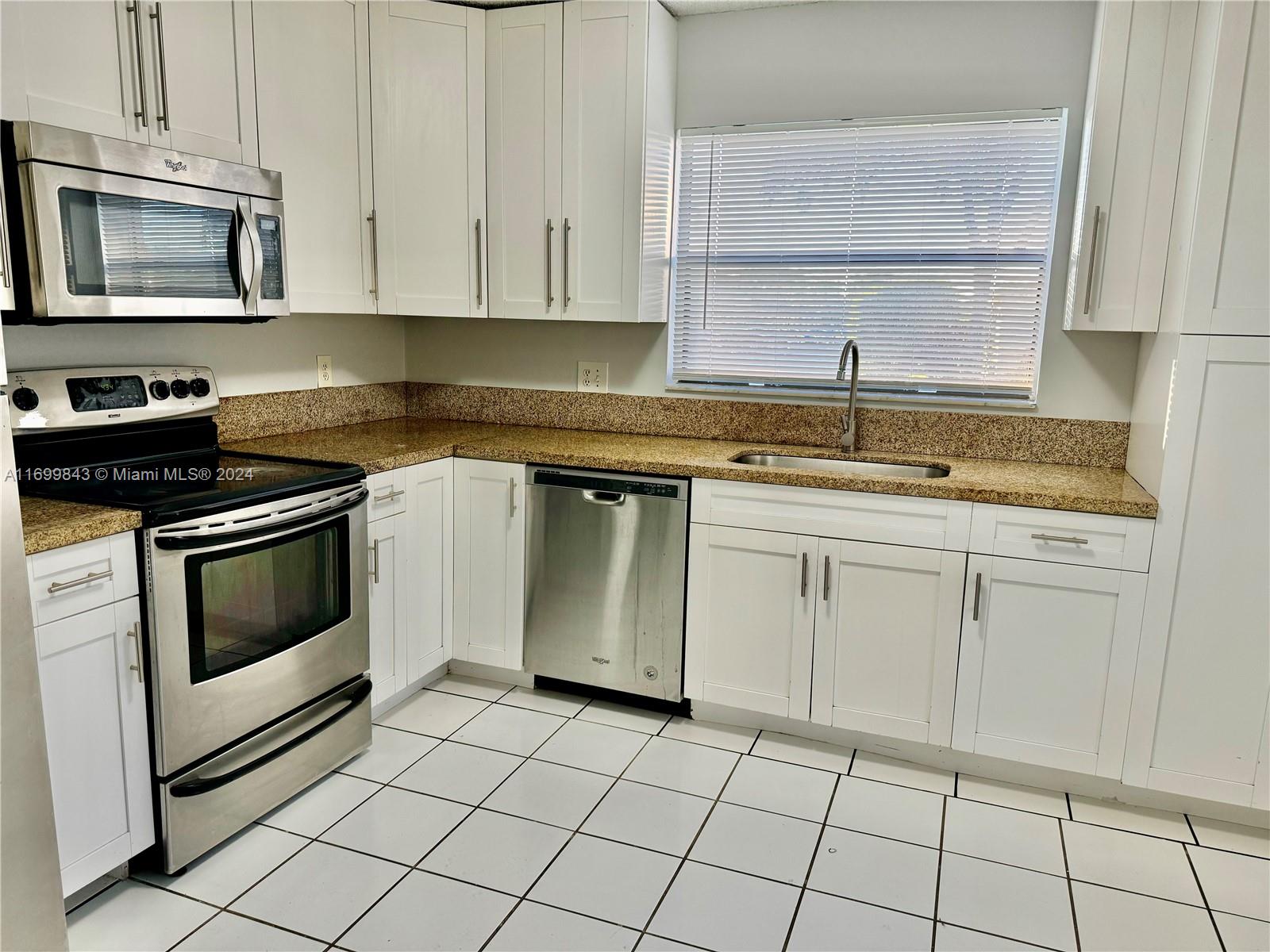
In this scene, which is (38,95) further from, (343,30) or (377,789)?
(377,789)

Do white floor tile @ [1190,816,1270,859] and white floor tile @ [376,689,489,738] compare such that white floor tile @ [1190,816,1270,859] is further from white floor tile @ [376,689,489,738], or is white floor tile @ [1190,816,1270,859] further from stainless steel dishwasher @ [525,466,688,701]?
white floor tile @ [376,689,489,738]

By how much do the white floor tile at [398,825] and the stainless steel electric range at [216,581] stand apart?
198 millimetres

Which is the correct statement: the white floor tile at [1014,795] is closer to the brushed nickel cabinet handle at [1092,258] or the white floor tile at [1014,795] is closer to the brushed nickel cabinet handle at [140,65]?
the brushed nickel cabinet handle at [1092,258]

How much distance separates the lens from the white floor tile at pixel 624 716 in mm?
2896

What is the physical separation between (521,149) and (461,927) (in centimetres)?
246

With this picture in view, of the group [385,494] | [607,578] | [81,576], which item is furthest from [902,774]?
[81,576]

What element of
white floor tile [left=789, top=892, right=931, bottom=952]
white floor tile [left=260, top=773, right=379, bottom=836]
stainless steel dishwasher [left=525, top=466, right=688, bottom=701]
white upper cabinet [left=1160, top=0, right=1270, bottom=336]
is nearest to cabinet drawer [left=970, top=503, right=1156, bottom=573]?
white upper cabinet [left=1160, top=0, right=1270, bottom=336]

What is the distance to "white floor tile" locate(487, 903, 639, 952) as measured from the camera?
1.87 metres

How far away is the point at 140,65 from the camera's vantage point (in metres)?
2.16

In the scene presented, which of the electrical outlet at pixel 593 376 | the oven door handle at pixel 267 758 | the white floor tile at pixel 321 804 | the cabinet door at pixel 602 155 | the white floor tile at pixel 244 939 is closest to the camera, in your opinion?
the white floor tile at pixel 244 939

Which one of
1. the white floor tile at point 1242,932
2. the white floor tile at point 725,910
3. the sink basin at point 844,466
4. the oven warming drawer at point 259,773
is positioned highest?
the sink basin at point 844,466

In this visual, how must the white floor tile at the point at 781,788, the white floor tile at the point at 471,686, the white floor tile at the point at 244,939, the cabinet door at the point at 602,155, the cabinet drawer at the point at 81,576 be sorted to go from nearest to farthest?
the cabinet drawer at the point at 81,576 < the white floor tile at the point at 244,939 < the white floor tile at the point at 781,788 < the cabinet door at the point at 602,155 < the white floor tile at the point at 471,686

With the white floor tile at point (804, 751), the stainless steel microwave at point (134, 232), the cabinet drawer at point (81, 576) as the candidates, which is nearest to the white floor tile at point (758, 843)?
the white floor tile at point (804, 751)

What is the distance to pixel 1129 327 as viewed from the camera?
249cm
